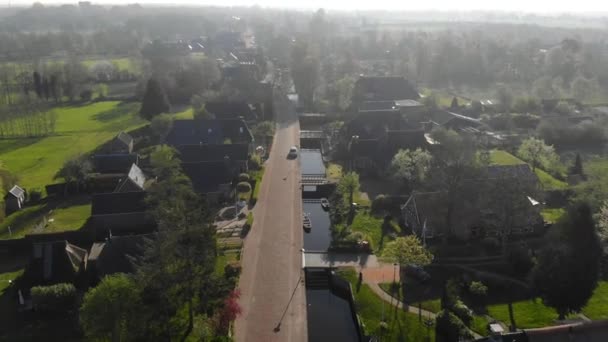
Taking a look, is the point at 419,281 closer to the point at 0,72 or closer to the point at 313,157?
the point at 313,157

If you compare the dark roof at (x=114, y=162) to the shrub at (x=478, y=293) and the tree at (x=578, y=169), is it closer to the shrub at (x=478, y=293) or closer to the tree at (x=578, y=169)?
the shrub at (x=478, y=293)

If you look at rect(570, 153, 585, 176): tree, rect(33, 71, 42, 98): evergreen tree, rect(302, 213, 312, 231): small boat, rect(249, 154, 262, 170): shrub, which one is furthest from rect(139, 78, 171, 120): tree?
rect(570, 153, 585, 176): tree

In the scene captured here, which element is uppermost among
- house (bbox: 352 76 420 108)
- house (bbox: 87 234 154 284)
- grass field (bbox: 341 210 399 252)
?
house (bbox: 352 76 420 108)

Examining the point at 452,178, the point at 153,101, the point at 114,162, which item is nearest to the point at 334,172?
the point at 452,178

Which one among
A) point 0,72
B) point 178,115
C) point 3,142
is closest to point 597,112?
point 178,115

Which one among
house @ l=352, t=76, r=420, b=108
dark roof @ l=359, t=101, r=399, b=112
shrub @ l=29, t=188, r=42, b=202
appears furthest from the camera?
house @ l=352, t=76, r=420, b=108

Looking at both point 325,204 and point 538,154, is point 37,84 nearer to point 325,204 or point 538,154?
point 325,204

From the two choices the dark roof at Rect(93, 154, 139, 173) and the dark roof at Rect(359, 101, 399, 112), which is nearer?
the dark roof at Rect(93, 154, 139, 173)

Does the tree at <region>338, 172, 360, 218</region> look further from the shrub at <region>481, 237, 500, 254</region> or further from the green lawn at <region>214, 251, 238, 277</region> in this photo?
the green lawn at <region>214, 251, 238, 277</region>

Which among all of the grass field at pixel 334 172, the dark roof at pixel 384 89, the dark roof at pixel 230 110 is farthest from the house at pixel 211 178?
the dark roof at pixel 384 89
